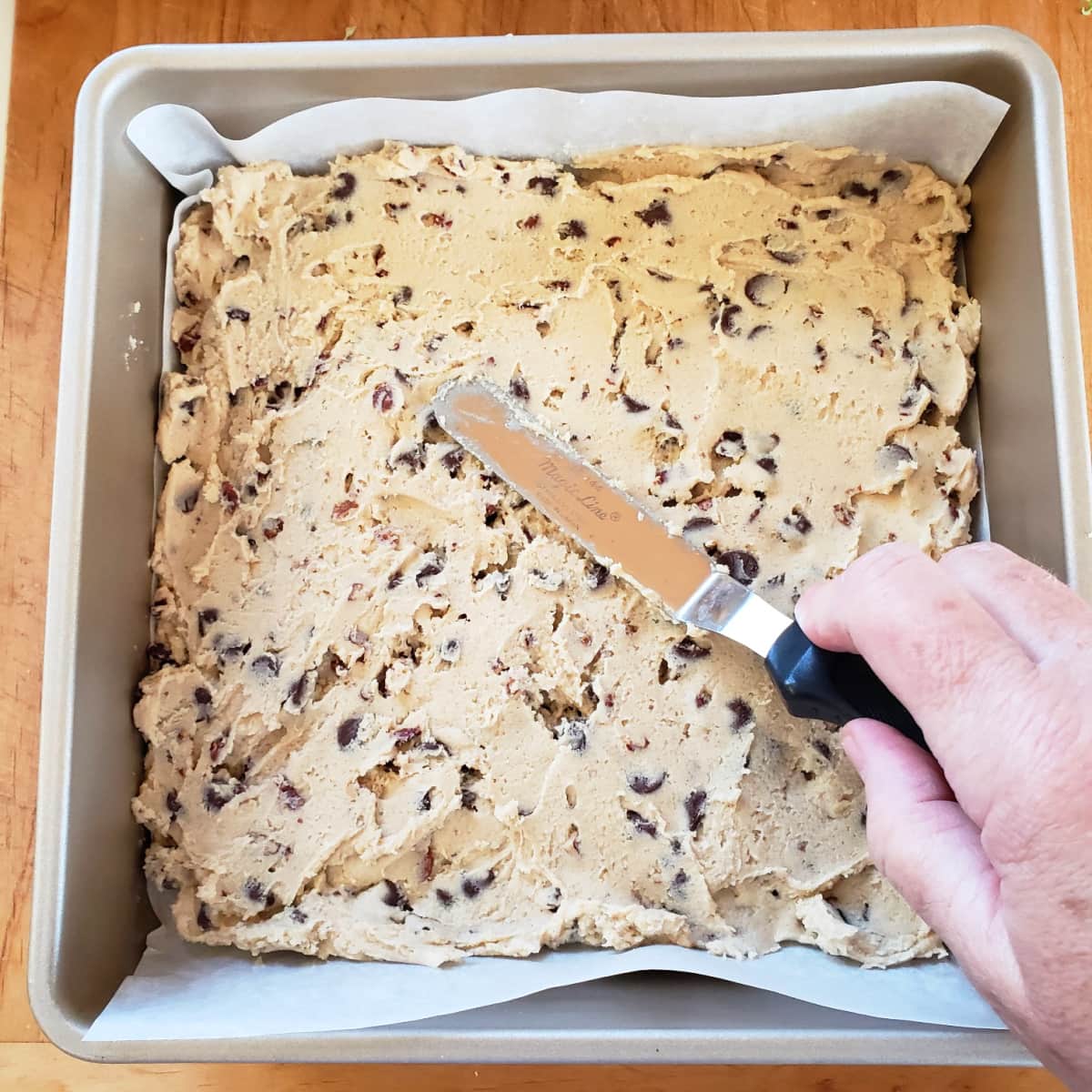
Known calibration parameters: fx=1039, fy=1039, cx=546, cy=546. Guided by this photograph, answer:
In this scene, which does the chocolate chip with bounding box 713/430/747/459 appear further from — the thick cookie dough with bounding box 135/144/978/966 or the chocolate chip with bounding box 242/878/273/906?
the chocolate chip with bounding box 242/878/273/906

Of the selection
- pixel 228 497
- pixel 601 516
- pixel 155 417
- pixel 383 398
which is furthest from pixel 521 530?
pixel 155 417

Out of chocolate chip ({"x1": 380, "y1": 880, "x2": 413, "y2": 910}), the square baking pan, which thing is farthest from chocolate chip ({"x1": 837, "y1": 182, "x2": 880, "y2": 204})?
chocolate chip ({"x1": 380, "y1": 880, "x2": 413, "y2": 910})

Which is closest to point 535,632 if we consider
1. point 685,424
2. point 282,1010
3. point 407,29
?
point 685,424

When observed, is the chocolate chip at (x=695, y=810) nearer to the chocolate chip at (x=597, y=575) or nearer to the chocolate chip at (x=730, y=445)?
the chocolate chip at (x=597, y=575)

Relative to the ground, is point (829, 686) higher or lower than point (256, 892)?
higher

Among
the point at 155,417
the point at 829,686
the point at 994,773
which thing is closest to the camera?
the point at 994,773

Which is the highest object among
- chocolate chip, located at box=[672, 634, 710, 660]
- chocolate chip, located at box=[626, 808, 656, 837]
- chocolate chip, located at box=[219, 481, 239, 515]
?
chocolate chip, located at box=[219, 481, 239, 515]

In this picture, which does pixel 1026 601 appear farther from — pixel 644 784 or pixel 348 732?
pixel 348 732

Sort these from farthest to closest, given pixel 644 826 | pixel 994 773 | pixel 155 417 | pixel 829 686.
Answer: pixel 155 417 < pixel 644 826 < pixel 829 686 < pixel 994 773
